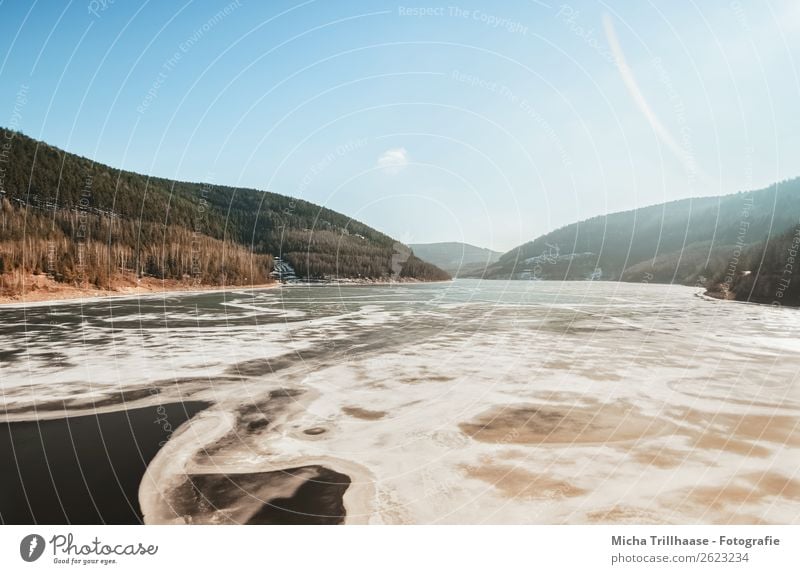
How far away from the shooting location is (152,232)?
240 feet

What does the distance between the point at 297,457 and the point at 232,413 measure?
246 centimetres

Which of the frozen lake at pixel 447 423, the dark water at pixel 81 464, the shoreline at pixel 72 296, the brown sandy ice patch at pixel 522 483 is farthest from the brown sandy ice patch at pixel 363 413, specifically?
the shoreline at pixel 72 296

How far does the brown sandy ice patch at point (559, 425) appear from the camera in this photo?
636 cm

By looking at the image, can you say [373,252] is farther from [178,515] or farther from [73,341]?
[178,515]

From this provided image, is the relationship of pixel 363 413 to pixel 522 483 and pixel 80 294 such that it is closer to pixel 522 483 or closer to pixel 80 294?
pixel 522 483

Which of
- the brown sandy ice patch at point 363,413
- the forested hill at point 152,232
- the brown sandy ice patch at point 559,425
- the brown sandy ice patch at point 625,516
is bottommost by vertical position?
the brown sandy ice patch at point 363,413

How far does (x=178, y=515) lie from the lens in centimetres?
436

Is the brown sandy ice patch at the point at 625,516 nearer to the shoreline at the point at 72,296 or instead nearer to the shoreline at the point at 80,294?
the shoreline at the point at 80,294

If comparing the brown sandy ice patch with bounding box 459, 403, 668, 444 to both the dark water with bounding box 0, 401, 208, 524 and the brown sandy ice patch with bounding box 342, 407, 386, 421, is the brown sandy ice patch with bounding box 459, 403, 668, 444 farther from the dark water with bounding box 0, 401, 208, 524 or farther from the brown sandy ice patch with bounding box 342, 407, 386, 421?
the dark water with bounding box 0, 401, 208, 524

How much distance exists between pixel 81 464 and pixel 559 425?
266 inches

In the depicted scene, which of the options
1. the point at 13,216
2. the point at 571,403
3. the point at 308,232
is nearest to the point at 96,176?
the point at 13,216

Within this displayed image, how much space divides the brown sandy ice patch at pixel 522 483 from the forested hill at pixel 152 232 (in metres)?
46.0

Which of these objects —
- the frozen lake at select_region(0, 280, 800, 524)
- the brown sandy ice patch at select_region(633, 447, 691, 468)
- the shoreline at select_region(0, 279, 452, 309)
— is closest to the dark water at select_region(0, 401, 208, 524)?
the frozen lake at select_region(0, 280, 800, 524)

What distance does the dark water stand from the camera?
443 cm
